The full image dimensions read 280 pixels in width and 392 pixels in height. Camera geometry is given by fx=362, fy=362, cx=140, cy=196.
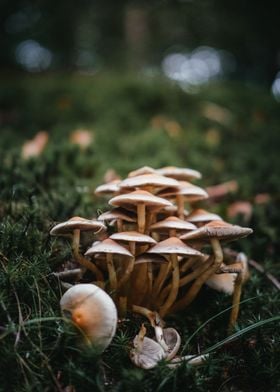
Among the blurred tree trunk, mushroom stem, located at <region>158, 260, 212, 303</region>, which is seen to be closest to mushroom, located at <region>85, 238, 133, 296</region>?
mushroom stem, located at <region>158, 260, 212, 303</region>

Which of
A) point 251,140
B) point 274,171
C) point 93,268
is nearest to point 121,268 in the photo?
point 93,268

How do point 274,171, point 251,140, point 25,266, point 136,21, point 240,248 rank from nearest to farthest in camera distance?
point 25,266 < point 240,248 < point 274,171 < point 251,140 < point 136,21

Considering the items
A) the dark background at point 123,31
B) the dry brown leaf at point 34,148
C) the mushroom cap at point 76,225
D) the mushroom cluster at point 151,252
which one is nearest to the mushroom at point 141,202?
the mushroom cluster at point 151,252

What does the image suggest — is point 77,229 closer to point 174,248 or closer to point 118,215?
point 118,215

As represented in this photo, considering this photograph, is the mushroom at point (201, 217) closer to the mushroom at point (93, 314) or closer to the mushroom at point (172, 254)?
the mushroom at point (172, 254)

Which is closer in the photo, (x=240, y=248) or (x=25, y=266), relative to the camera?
(x=25, y=266)

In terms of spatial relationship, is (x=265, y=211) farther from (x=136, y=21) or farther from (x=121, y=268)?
(x=136, y=21)

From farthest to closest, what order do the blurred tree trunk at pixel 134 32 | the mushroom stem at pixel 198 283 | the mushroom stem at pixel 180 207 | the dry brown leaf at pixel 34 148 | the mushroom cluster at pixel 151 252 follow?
the blurred tree trunk at pixel 134 32 → the dry brown leaf at pixel 34 148 → the mushroom stem at pixel 180 207 → the mushroom stem at pixel 198 283 → the mushroom cluster at pixel 151 252
